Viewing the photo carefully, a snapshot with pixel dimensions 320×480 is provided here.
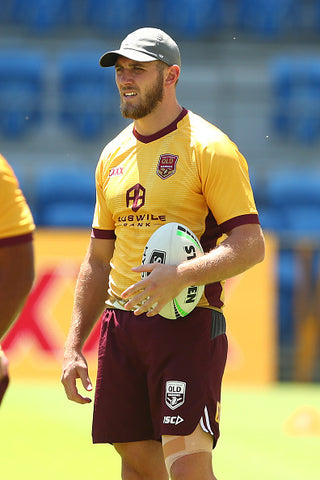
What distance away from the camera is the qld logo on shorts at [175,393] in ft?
12.5

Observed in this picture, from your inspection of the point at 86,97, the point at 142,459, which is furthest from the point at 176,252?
the point at 86,97

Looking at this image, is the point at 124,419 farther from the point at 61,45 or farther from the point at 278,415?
the point at 61,45

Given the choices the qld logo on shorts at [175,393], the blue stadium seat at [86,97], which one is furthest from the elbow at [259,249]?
the blue stadium seat at [86,97]

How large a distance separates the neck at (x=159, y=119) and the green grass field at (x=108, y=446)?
2.93 metres

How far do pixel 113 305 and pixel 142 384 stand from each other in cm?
38

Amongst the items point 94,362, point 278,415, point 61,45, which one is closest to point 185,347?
point 278,415

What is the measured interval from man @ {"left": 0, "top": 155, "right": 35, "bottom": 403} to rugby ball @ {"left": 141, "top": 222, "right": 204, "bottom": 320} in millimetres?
489

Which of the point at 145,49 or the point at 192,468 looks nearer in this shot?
the point at 192,468

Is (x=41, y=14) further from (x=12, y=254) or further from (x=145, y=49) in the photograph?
(x=12, y=254)

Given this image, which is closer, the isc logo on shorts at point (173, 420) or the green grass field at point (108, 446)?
the isc logo on shorts at point (173, 420)

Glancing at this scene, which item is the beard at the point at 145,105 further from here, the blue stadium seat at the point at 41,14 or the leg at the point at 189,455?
the blue stadium seat at the point at 41,14

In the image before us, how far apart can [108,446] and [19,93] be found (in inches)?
424

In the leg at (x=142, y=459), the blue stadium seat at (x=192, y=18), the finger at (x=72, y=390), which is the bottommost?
the leg at (x=142, y=459)

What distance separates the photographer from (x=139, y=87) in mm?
3936
